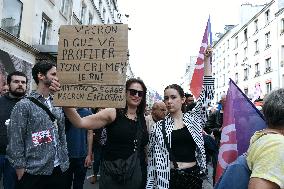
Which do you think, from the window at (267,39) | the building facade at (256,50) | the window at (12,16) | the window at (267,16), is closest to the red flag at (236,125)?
the window at (12,16)

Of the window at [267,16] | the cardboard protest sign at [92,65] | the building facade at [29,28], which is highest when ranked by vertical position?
the window at [267,16]

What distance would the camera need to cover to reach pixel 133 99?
3545 mm

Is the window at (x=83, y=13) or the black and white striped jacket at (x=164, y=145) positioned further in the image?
the window at (x=83, y=13)

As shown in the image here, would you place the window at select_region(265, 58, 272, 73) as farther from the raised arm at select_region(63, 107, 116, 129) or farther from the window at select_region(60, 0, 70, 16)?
the raised arm at select_region(63, 107, 116, 129)

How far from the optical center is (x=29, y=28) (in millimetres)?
14523

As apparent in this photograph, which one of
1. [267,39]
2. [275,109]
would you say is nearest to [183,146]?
[275,109]

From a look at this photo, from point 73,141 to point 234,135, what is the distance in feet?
9.80

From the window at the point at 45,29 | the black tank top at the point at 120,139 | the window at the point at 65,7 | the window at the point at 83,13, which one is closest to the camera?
the black tank top at the point at 120,139

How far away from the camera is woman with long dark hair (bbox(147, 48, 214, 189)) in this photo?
3262 millimetres

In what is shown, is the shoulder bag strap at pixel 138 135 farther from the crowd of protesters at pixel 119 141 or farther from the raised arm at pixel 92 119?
the raised arm at pixel 92 119

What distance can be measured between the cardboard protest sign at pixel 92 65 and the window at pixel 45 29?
1426 cm

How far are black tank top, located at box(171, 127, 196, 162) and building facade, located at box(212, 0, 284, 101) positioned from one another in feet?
76.8

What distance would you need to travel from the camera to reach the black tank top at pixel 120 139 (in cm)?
325

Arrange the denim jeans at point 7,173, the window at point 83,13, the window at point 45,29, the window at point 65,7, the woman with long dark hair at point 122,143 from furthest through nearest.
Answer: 1. the window at point 83,13
2. the window at point 65,7
3. the window at point 45,29
4. the denim jeans at point 7,173
5. the woman with long dark hair at point 122,143
